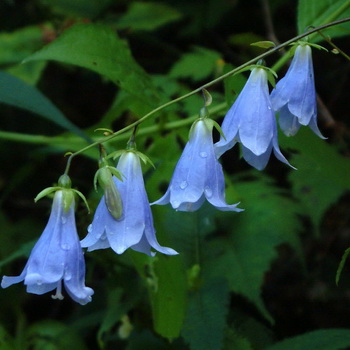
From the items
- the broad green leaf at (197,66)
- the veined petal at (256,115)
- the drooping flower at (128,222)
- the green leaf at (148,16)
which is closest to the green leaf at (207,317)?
the drooping flower at (128,222)

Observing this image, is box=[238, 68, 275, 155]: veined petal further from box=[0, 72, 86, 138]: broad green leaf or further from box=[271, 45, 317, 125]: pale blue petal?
box=[0, 72, 86, 138]: broad green leaf

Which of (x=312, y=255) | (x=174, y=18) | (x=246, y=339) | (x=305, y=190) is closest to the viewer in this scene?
(x=246, y=339)

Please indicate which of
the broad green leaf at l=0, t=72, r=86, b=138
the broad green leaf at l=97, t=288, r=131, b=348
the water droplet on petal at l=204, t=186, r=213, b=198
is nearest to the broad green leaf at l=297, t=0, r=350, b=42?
the broad green leaf at l=0, t=72, r=86, b=138

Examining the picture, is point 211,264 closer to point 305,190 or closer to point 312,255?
point 305,190

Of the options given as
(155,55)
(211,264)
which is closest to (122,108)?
(211,264)

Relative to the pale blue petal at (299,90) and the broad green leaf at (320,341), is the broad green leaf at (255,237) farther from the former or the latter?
the pale blue petal at (299,90)

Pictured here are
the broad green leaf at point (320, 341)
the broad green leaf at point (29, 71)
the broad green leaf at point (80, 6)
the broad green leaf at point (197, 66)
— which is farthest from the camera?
the broad green leaf at point (80, 6)

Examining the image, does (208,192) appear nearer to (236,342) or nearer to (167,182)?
(236,342)

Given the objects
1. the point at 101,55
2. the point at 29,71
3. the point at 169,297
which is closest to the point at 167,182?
the point at 101,55
